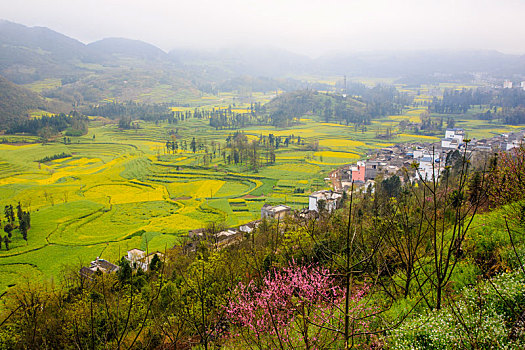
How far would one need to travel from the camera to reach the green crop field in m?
26.1

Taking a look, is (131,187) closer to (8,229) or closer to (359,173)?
(8,229)

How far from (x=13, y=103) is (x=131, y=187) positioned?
203ft

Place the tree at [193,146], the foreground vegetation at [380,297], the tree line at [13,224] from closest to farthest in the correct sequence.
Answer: the foreground vegetation at [380,297] → the tree line at [13,224] → the tree at [193,146]

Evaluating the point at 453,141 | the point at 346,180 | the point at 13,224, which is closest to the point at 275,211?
the point at 346,180

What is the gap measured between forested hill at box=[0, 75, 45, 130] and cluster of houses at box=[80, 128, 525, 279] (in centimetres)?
6886

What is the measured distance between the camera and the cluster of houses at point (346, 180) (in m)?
21.1

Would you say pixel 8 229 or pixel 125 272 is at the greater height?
pixel 125 272

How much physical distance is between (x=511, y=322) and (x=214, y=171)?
4660 cm

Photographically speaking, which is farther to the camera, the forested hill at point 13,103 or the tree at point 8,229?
the forested hill at point 13,103

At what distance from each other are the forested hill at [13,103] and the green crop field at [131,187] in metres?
11.0

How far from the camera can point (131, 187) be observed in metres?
41.8

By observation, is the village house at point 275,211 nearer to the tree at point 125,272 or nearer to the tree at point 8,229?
the tree at point 125,272

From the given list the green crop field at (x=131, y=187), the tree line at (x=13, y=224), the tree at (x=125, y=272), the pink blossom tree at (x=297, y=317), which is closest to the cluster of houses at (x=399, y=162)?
the green crop field at (x=131, y=187)

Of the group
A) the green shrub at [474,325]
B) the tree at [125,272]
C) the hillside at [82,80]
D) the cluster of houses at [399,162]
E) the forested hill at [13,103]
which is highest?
the hillside at [82,80]
